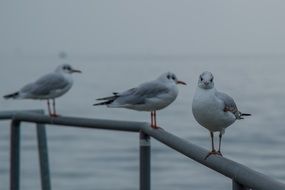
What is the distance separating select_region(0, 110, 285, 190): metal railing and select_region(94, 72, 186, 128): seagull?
1059mm

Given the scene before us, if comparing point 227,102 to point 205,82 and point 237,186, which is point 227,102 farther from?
point 237,186

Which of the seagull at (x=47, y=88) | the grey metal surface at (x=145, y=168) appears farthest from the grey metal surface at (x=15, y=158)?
the seagull at (x=47, y=88)

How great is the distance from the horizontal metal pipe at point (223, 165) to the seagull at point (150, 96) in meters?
2.02

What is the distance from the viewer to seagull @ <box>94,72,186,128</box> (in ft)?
18.7

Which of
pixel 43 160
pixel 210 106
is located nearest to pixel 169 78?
pixel 43 160

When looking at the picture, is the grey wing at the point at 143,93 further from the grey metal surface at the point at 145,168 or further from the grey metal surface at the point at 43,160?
the grey metal surface at the point at 145,168

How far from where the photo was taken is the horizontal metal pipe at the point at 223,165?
230 centimetres

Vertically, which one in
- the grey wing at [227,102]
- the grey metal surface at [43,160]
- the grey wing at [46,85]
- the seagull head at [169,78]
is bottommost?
the grey metal surface at [43,160]

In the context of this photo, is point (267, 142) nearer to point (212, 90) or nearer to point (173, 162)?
point (173, 162)

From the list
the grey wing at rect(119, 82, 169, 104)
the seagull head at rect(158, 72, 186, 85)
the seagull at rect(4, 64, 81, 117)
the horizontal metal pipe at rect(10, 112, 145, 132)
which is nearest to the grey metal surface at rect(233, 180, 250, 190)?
the horizontal metal pipe at rect(10, 112, 145, 132)

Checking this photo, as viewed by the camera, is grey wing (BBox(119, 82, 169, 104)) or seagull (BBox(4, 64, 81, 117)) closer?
grey wing (BBox(119, 82, 169, 104))

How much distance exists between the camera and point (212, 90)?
361cm

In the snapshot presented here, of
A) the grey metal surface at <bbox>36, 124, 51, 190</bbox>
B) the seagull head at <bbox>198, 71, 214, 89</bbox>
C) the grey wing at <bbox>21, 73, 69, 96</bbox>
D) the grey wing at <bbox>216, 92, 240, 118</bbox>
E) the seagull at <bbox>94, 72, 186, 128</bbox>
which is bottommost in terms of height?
the grey metal surface at <bbox>36, 124, 51, 190</bbox>

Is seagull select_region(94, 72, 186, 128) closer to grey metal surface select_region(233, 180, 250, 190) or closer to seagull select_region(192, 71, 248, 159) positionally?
seagull select_region(192, 71, 248, 159)
